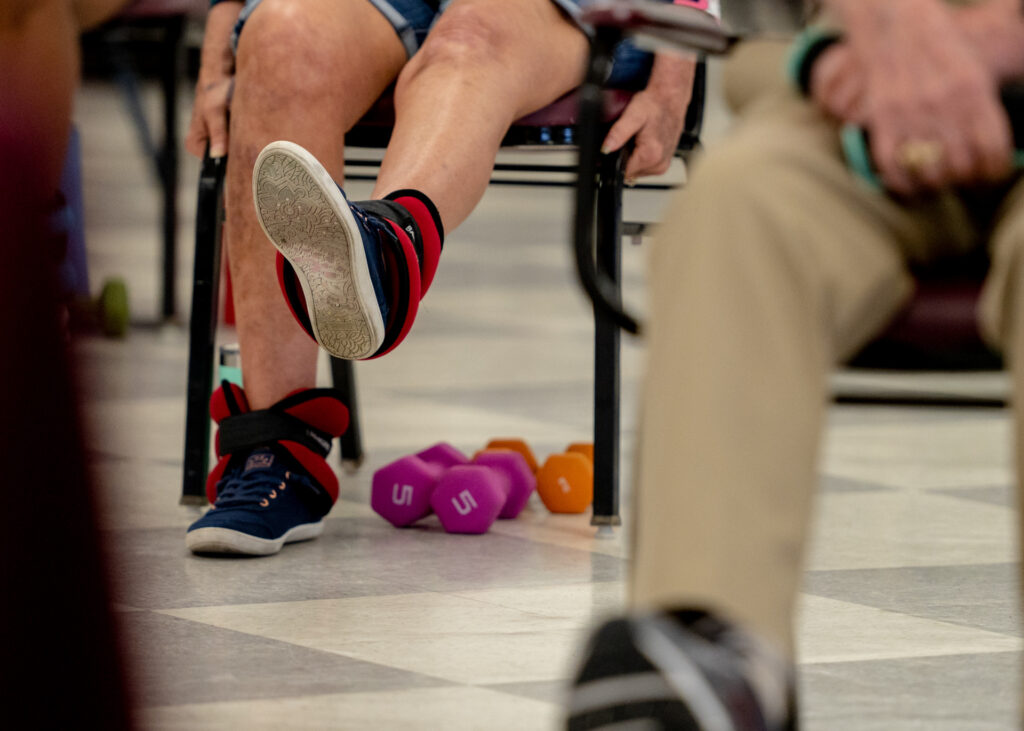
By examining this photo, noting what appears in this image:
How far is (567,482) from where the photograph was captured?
2.03m

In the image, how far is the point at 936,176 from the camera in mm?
896

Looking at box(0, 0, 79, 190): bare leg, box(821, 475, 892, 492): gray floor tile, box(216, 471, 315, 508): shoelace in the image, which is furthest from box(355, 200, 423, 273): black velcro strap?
box(821, 475, 892, 492): gray floor tile

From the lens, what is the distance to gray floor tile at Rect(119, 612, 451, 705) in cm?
125

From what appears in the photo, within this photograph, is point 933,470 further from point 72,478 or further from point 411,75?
point 72,478

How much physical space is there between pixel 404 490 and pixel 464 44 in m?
0.55

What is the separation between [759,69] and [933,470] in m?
1.47


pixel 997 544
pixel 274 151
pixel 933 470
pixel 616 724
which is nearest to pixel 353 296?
pixel 274 151

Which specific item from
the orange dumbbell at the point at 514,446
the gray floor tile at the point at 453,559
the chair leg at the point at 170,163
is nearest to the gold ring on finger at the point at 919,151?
the gray floor tile at the point at 453,559

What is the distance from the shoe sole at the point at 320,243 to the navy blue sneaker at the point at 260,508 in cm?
32

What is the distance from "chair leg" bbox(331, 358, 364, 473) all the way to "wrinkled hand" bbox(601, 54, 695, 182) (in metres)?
0.56

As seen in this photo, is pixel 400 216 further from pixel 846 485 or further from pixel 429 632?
pixel 846 485

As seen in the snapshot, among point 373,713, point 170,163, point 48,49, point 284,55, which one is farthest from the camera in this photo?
point 170,163

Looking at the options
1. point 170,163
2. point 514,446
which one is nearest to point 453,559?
point 514,446

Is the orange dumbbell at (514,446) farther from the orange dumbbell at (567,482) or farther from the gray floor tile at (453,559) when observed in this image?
the gray floor tile at (453,559)
